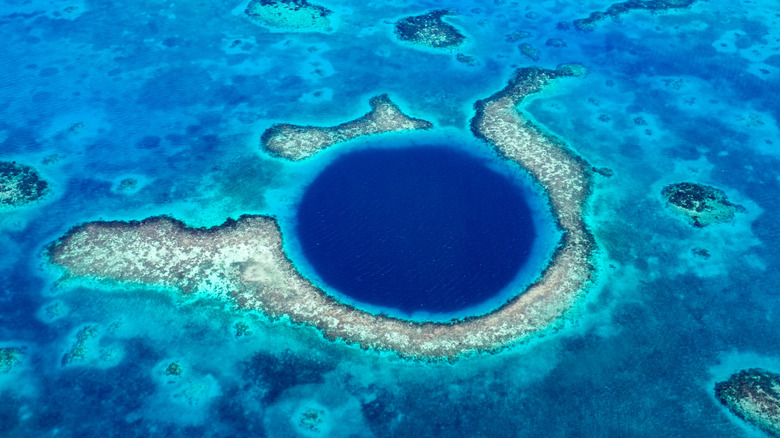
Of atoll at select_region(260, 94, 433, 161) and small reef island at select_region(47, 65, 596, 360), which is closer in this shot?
small reef island at select_region(47, 65, 596, 360)

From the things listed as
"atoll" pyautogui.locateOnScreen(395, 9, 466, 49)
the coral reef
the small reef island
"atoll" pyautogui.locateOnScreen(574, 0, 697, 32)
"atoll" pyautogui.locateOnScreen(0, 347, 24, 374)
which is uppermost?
"atoll" pyautogui.locateOnScreen(574, 0, 697, 32)

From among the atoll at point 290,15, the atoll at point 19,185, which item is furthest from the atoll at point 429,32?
the atoll at point 19,185

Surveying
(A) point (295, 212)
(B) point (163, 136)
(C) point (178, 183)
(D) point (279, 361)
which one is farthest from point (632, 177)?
(B) point (163, 136)

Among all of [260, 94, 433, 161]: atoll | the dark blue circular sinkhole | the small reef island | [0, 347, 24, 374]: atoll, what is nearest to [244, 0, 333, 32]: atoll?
[260, 94, 433, 161]: atoll

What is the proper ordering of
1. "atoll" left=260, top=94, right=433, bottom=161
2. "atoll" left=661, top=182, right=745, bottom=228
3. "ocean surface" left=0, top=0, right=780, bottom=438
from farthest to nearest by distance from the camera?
1. "atoll" left=260, top=94, right=433, bottom=161
2. "atoll" left=661, top=182, right=745, bottom=228
3. "ocean surface" left=0, top=0, right=780, bottom=438

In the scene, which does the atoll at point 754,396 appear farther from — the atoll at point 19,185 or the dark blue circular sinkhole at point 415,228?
the atoll at point 19,185

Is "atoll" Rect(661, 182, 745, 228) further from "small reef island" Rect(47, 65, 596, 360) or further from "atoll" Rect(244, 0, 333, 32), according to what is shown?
"atoll" Rect(244, 0, 333, 32)

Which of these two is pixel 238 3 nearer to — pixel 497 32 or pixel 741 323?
pixel 497 32
